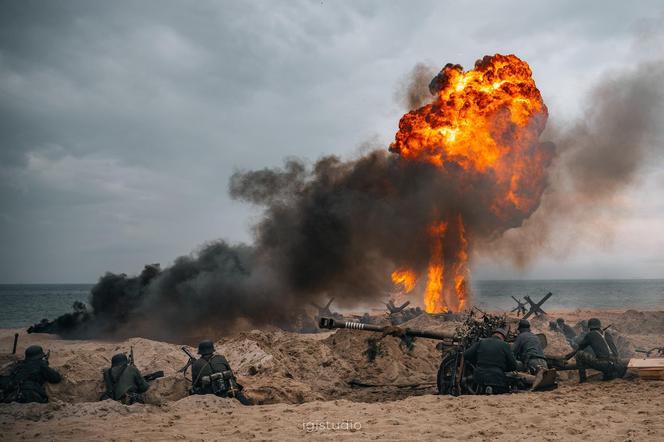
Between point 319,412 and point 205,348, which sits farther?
point 205,348

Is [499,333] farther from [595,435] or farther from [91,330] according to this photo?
[91,330]

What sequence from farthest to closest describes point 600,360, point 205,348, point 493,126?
1. point 493,126
2. point 600,360
3. point 205,348

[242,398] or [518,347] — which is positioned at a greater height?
[518,347]

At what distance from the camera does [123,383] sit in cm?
1186

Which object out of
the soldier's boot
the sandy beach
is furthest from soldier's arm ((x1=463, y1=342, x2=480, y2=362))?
the soldier's boot

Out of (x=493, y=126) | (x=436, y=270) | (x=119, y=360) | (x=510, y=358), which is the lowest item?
(x=119, y=360)

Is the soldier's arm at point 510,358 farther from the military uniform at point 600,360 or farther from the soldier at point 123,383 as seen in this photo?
the soldier at point 123,383

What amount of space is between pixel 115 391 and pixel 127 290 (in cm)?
2867

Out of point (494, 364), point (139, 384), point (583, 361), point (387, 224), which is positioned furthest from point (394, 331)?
point (387, 224)

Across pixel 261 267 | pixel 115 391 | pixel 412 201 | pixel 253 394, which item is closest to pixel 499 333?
pixel 253 394

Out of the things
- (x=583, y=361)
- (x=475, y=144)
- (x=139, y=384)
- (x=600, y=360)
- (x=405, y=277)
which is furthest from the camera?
(x=405, y=277)

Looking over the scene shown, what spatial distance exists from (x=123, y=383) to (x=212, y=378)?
2109mm

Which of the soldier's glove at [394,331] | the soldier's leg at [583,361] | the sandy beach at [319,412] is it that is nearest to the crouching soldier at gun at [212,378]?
the sandy beach at [319,412]

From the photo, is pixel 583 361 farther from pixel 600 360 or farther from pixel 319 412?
pixel 319 412
